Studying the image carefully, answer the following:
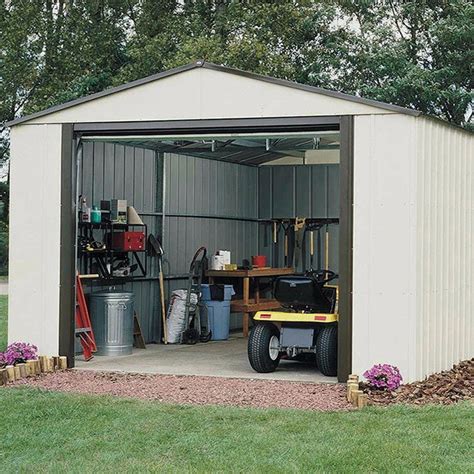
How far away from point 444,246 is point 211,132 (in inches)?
102

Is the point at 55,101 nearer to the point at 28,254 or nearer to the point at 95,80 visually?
the point at 95,80

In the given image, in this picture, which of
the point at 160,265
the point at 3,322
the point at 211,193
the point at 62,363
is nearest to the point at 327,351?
the point at 62,363

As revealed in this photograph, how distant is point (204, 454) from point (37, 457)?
3.60ft

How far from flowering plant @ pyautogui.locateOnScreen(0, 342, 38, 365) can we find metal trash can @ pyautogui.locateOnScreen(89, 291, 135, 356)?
154 centimetres

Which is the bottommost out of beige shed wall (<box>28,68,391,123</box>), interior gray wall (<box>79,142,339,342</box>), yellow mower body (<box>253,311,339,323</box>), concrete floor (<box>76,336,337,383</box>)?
concrete floor (<box>76,336,337,383</box>)

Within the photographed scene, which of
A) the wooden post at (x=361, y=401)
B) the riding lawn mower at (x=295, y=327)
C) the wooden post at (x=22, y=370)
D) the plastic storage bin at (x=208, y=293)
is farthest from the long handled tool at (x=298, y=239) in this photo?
the wooden post at (x=361, y=401)

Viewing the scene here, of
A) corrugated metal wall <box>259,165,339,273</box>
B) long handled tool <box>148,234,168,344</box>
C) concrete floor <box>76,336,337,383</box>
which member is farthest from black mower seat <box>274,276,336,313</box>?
corrugated metal wall <box>259,165,339,273</box>

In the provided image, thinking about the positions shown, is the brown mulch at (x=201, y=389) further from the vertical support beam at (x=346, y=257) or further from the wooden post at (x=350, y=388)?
the vertical support beam at (x=346, y=257)

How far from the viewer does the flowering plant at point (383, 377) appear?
9.92 m

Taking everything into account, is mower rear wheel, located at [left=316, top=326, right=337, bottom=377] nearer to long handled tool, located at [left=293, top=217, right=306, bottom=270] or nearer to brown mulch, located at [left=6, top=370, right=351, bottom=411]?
brown mulch, located at [left=6, top=370, right=351, bottom=411]

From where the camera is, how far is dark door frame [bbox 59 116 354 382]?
10555 mm

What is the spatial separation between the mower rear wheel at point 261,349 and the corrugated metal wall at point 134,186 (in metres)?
2.75

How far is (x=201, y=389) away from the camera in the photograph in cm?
1018

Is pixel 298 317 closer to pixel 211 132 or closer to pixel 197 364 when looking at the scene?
pixel 197 364
